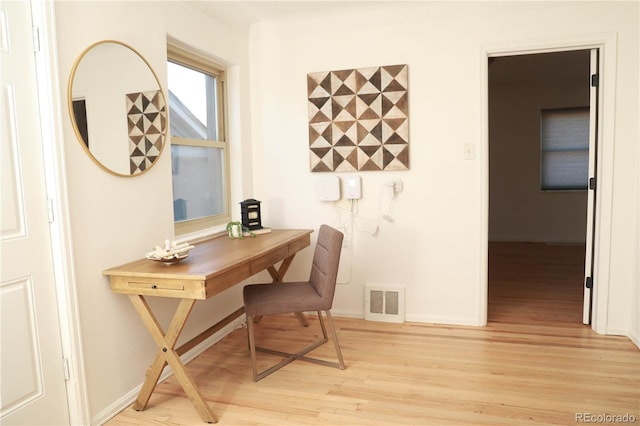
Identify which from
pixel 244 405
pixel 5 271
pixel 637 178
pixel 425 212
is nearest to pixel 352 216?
pixel 425 212

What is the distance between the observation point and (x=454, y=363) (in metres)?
2.72

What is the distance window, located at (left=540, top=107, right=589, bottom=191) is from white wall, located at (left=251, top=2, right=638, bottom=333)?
4004mm

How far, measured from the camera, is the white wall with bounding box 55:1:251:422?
2.06 m

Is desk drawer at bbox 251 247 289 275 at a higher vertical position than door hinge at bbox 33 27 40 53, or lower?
lower

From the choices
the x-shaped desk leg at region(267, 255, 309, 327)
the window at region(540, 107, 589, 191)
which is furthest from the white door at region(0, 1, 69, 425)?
the window at region(540, 107, 589, 191)

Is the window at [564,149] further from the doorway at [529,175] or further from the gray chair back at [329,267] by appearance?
the gray chair back at [329,267]

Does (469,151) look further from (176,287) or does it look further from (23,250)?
(23,250)

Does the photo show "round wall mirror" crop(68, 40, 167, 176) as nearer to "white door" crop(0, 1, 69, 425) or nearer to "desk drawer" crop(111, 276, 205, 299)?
"white door" crop(0, 1, 69, 425)

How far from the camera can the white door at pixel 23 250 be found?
1.79 meters

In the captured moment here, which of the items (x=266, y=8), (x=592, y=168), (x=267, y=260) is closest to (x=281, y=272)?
(x=267, y=260)

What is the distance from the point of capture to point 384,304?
350 centimetres

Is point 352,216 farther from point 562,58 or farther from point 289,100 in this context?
point 562,58

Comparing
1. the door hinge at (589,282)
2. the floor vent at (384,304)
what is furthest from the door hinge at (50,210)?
the door hinge at (589,282)

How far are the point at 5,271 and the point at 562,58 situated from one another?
18.4 feet
